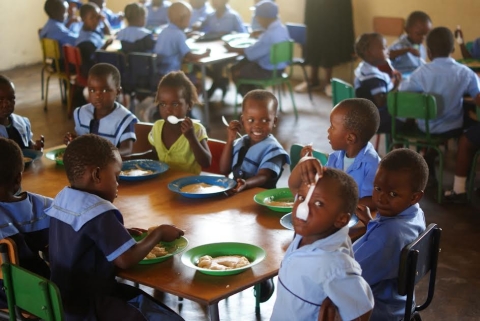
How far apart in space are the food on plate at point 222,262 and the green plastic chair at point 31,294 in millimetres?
450

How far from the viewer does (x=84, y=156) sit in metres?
2.29

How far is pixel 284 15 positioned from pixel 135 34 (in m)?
2.67

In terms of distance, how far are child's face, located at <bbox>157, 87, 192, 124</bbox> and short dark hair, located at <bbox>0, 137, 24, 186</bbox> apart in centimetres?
108

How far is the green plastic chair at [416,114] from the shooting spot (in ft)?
15.0

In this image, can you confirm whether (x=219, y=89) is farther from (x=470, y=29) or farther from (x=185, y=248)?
(x=185, y=248)

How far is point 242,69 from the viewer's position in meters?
6.77

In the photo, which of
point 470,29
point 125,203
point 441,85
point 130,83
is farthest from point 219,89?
point 125,203

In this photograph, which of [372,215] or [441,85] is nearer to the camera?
[372,215]

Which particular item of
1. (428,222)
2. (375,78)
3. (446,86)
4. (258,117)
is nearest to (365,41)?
(375,78)

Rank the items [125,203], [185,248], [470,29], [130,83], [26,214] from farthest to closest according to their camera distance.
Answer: [470,29], [130,83], [125,203], [26,214], [185,248]

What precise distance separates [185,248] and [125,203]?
57cm

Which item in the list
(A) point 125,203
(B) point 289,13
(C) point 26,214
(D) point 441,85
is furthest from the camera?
(B) point 289,13

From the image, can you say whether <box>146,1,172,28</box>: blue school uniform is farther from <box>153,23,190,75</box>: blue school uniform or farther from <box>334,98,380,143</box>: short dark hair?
<box>334,98,380,143</box>: short dark hair

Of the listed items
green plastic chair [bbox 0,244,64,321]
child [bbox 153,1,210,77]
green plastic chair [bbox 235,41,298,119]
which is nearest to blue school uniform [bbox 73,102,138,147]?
green plastic chair [bbox 0,244,64,321]
